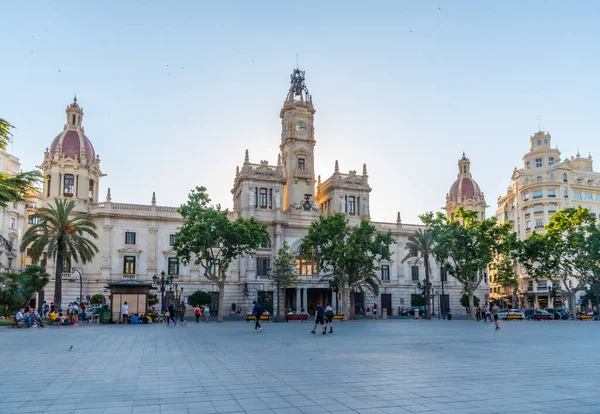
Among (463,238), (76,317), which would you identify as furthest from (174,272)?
(463,238)

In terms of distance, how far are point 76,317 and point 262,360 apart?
28168mm

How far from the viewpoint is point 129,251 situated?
192 ft

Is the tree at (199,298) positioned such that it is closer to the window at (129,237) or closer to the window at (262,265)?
the window at (262,265)

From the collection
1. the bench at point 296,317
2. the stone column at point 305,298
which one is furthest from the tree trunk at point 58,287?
the stone column at point 305,298

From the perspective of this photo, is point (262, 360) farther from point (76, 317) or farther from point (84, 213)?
point (84, 213)

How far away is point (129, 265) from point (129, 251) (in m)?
1.51

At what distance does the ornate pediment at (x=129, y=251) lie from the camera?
58062 millimetres

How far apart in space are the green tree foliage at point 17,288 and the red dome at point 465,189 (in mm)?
57342

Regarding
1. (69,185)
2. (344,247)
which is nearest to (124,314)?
(344,247)

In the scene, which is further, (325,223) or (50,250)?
(325,223)

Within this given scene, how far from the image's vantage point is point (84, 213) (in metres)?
57.5

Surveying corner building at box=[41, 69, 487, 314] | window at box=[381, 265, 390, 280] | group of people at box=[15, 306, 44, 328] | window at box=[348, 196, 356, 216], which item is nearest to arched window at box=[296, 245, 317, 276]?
corner building at box=[41, 69, 487, 314]

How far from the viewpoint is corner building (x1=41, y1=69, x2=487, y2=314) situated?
190 feet

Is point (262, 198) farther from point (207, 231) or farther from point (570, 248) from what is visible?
point (570, 248)
